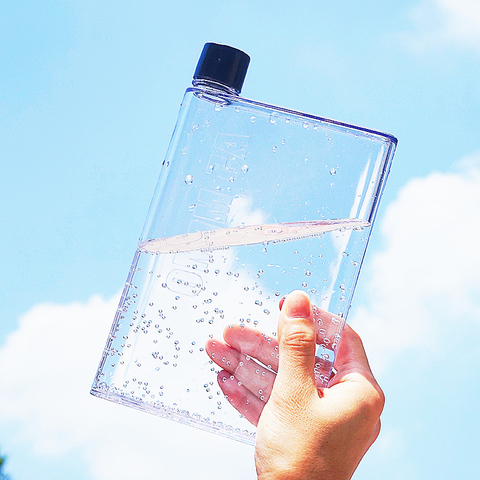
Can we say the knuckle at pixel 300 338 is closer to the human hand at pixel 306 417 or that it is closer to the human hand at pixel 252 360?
the human hand at pixel 306 417

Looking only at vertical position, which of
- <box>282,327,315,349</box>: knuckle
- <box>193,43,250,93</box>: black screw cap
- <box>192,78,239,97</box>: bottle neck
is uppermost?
<box>193,43,250,93</box>: black screw cap

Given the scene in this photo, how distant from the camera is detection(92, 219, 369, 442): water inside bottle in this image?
1449mm

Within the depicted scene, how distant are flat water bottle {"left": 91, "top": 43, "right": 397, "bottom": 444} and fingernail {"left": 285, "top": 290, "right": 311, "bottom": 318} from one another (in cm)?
10

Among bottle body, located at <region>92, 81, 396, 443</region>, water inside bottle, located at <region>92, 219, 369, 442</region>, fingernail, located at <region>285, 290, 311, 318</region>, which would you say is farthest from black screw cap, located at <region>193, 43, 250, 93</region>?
fingernail, located at <region>285, 290, 311, 318</region>

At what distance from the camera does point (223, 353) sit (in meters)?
1.49

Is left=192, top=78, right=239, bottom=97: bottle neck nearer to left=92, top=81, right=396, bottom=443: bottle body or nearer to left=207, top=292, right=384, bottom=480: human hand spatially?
left=92, top=81, right=396, bottom=443: bottle body

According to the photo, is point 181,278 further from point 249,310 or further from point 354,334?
point 354,334

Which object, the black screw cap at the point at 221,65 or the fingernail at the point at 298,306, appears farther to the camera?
the black screw cap at the point at 221,65

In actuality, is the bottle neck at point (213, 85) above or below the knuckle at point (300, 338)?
above

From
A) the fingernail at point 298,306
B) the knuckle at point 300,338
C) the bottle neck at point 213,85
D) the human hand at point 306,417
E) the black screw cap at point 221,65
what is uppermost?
the black screw cap at point 221,65

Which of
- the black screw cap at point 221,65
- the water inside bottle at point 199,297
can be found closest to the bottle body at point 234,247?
the water inside bottle at point 199,297

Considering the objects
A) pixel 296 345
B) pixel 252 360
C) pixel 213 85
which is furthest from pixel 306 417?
pixel 213 85

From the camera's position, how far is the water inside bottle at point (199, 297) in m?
1.45

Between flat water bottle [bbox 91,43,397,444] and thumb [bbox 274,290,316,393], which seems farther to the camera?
flat water bottle [bbox 91,43,397,444]
